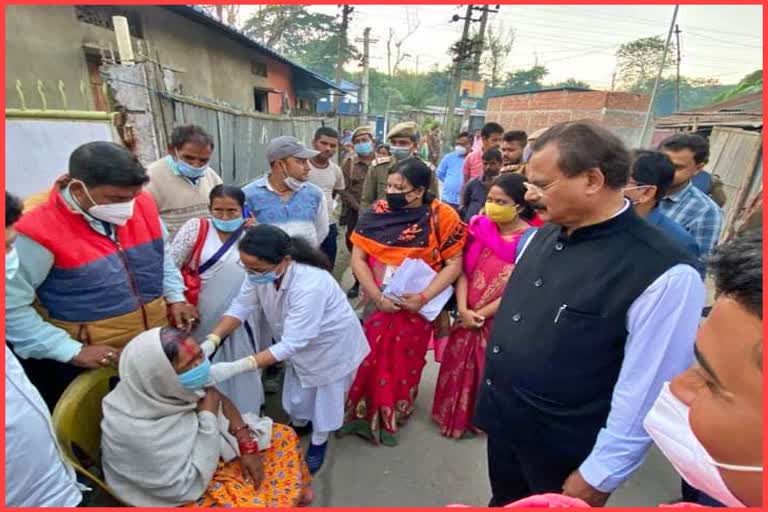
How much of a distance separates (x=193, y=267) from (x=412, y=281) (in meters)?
1.21

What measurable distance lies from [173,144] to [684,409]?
278 centimetres

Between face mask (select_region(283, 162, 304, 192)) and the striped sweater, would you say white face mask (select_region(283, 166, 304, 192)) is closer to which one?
face mask (select_region(283, 162, 304, 192))

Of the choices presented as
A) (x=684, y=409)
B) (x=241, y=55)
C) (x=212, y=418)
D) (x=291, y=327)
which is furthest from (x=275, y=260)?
(x=241, y=55)

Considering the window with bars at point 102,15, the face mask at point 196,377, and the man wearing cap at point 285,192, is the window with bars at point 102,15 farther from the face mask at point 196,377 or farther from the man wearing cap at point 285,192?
the face mask at point 196,377

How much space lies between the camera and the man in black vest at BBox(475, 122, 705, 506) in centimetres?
111

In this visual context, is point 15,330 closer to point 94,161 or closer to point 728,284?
point 94,161

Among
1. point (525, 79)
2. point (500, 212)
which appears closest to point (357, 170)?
point (500, 212)

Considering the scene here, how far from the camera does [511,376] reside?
1430 mm

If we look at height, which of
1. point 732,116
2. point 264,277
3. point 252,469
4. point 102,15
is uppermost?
point 102,15

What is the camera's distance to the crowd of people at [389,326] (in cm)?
108

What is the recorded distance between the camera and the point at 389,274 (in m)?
2.42

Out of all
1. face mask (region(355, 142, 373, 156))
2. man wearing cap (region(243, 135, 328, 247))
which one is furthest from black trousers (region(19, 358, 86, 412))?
face mask (region(355, 142, 373, 156))

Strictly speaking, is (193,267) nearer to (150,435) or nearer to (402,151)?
(150,435)

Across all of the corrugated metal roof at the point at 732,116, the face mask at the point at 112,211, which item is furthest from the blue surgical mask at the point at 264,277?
the corrugated metal roof at the point at 732,116
